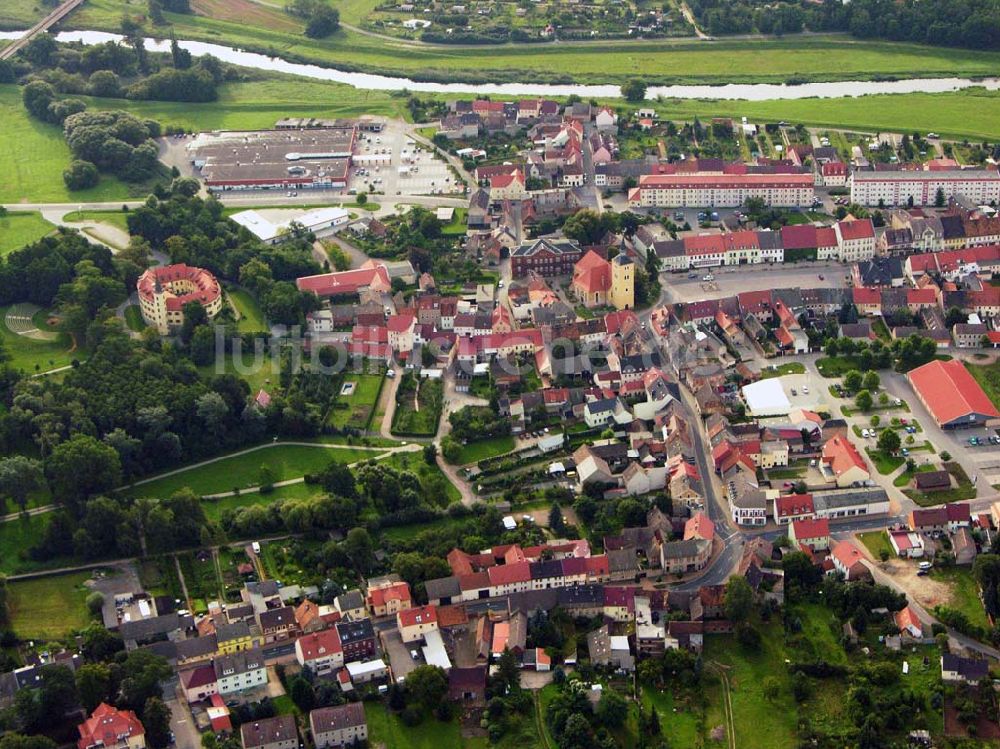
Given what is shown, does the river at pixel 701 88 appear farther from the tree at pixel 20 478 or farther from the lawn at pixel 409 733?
the lawn at pixel 409 733

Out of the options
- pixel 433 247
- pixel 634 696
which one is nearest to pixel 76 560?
pixel 634 696

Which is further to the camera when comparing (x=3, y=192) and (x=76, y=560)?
(x=3, y=192)

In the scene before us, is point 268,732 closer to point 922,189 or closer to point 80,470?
point 80,470

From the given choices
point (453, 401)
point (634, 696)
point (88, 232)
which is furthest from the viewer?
point (88, 232)

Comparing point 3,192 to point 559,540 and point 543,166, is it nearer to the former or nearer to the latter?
point 543,166

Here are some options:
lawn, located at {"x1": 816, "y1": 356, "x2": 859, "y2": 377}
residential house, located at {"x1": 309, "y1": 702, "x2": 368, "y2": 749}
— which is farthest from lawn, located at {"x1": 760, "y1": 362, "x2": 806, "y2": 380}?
residential house, located at {"x1": 309, "y1": 702, "x2": 368, "y2": 749}

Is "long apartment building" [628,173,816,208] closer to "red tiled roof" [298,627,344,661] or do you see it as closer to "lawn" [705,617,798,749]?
"lawn" [705,617,798,749]
